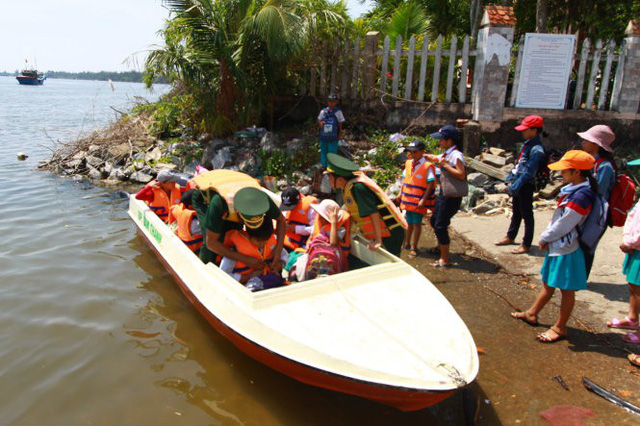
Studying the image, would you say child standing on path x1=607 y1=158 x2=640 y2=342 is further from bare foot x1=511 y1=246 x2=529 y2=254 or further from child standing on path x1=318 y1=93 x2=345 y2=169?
child standing on path x1=318 y1=93 x2=345 y2=169

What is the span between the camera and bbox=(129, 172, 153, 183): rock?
10367 mm

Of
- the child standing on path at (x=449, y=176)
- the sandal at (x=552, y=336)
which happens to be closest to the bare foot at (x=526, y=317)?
the sandal at (x=552, y=336)

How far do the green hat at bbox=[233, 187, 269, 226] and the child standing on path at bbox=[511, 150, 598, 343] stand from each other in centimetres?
230

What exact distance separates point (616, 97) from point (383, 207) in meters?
7.16

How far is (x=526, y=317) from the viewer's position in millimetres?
4164

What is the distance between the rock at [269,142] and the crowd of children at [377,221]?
4.63 meters

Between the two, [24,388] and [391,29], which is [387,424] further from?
[391,29]

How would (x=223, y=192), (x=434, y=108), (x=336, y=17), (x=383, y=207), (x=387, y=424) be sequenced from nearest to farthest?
(x=387, y=424)
(x=223, y=192)
(x=383, y=207)
(x=434, y=108)
(x=336, y=17)

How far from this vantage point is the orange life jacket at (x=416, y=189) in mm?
5637

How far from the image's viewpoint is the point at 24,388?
12.1 feet

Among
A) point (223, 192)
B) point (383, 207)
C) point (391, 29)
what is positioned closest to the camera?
point (223, 192)

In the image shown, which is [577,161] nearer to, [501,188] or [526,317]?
[526,317]

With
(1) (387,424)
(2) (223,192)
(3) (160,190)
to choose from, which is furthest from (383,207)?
(3) (160,190)

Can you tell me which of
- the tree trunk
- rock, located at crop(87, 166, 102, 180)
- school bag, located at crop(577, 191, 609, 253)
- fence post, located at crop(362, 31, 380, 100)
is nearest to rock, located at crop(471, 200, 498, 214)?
school bag, located at crop(577, 191, 609, 253)
